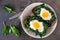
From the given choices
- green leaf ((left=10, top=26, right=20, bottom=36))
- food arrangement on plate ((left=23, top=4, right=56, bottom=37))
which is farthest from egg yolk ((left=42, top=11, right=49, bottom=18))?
green leaf ((left=10, top=26, right=20, bottom=36))

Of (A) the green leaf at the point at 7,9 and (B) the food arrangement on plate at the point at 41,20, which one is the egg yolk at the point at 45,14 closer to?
(B) the food arrangement on plate at the point at 41,20

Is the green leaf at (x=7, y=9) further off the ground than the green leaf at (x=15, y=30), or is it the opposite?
the green leaf at (x=7, y=9)

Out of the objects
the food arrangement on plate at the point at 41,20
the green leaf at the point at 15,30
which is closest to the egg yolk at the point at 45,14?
the food arrangement on plate at the point at 41,20

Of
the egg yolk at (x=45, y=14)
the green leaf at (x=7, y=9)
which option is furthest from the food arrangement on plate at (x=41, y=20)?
the green leaf at (x=7, y=9)

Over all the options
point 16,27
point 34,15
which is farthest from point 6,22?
point 34,15

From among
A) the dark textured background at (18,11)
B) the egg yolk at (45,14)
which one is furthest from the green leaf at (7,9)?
the egg yolk at (45,14)

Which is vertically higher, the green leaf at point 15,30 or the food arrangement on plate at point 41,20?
the food arrangement on plate at point 41,20

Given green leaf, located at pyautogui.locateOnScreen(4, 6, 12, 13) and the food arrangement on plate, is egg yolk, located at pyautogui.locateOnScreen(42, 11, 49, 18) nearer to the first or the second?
the food arrangement on plate

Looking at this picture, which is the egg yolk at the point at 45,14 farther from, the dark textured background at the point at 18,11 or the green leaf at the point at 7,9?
the green leaf at the point at 7,9
